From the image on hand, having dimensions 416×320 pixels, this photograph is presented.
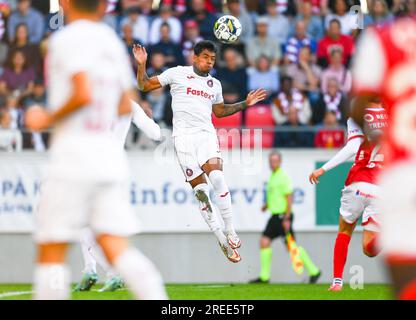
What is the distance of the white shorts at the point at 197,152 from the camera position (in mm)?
14195

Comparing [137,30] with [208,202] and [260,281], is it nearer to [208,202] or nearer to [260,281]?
[260,281]

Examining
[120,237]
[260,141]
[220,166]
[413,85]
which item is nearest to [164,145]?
[260,141]

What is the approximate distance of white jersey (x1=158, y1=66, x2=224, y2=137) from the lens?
14.3 metres

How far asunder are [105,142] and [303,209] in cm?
1197

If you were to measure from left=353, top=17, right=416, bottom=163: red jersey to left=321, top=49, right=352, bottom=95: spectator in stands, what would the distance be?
1468 cm

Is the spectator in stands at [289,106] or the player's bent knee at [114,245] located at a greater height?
the spectator in stands at [289,106]

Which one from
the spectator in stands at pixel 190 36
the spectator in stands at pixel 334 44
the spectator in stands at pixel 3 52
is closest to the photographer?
the spectator in stands at pixel 190 36

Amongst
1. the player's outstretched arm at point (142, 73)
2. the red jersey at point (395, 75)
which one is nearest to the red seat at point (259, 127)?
the player's outstretched arm at point (142, 73)

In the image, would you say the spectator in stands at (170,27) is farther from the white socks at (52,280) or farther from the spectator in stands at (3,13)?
the white socks at (52,280)

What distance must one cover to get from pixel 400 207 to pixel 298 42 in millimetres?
15914

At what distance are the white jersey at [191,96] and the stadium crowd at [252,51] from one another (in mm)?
4344

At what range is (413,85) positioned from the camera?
562 cm

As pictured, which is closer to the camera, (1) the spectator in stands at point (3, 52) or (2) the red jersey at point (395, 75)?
(2) the red jersey at point (395, 75)

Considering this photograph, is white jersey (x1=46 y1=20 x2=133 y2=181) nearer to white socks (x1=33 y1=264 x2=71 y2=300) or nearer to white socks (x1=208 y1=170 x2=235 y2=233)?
white socks (x1=33 y1=264 x2=71 y2=300)
